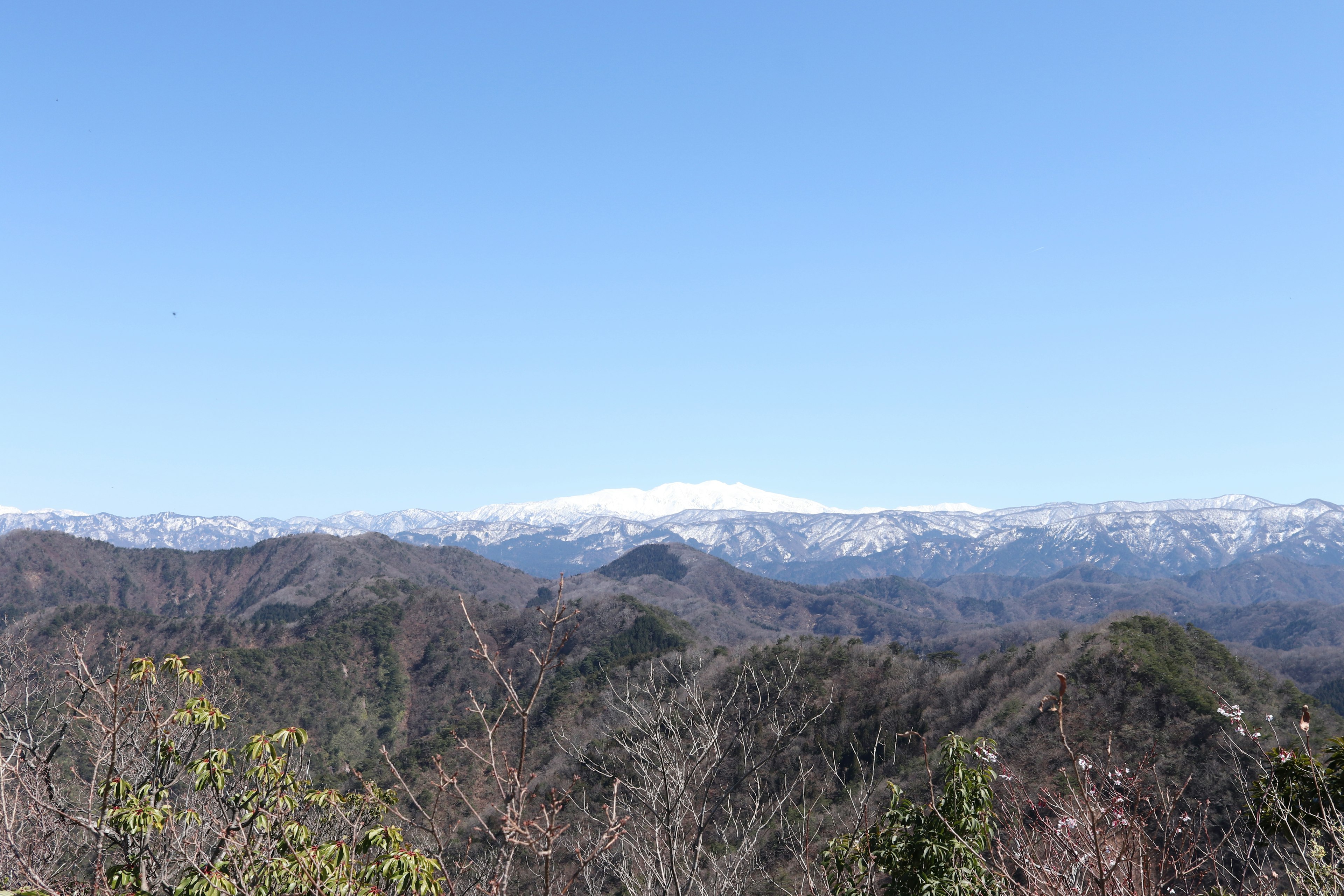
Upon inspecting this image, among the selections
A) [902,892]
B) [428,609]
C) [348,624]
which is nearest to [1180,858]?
[902,892]

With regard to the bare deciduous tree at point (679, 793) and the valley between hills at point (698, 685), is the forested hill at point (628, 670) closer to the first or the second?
the valley between hills at point (698, 685)

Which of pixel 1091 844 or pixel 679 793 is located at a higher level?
pixel 1091 844

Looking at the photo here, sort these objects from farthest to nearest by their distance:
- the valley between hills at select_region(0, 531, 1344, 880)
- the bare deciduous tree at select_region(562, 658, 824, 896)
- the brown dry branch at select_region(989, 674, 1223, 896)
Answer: the valley between hills at select_region(0, 531, 1344, 880) < the bare deciduous tree at select_region(562, 658, 824, 896) < the brown dry branch at select_region(989, 674, 1223, 896)

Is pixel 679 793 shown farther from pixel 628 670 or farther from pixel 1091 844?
pixel 628 670

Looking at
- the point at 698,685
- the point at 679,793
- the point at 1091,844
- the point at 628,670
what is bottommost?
the point at 628,670

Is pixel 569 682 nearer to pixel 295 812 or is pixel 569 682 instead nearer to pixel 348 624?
pixel 348 624

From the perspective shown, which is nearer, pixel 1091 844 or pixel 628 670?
pixel 1091 844

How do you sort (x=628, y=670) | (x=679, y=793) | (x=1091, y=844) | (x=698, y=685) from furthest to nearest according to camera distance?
(x=628, y=670)
(x=698, y=685)
(x=679, y=793)
(x=1091, y=844)

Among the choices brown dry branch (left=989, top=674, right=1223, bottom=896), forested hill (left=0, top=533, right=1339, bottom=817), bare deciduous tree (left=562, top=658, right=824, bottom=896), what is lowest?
forested hill (left=0, top=533, right=1339, bottom=817)

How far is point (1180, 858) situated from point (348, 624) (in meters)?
168

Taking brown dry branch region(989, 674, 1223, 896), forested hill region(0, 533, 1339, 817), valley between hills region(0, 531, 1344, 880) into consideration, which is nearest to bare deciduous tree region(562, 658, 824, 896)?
valley between hills region(0, 531, 1344, 880)

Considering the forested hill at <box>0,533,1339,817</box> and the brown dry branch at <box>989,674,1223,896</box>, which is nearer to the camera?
the brown dry branch at <box>989,674,1223,896</box>

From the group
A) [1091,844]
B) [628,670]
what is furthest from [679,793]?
[628,670]

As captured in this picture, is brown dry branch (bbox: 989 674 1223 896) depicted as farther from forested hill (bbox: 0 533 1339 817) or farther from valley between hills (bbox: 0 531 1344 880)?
forested hill (bbox: 0 533 1339 817)
